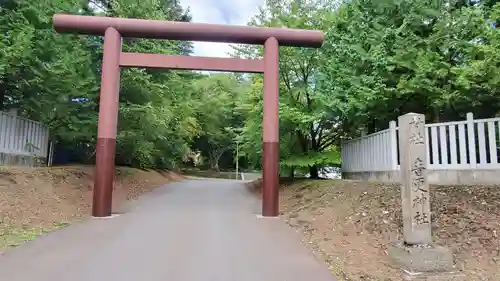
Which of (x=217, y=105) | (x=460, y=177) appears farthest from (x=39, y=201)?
(x=217, y=105)

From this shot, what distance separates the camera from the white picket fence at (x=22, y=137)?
31.1 ft

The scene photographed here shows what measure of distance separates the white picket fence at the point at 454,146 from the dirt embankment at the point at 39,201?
24.4 ft

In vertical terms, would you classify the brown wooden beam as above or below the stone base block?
above

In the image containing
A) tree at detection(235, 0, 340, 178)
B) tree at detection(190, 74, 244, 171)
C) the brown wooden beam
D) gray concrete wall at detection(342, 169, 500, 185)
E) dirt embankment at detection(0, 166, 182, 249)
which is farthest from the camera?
tree at detection(190, 74, 244, 171)

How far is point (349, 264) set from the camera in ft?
16.6

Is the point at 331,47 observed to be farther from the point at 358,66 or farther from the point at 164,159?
the point at 164,159

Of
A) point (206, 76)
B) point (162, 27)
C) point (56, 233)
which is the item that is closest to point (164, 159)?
point (206, 76)

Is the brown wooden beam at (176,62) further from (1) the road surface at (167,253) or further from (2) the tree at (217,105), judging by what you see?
(2) the tree at (217,105)

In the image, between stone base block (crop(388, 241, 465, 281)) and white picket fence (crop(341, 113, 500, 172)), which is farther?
white picket fence (crop(341, 113, 500, 172))

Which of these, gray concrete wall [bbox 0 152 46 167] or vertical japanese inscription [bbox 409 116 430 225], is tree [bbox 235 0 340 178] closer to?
vertical japanese inscription [bbox 409 116 430 225]

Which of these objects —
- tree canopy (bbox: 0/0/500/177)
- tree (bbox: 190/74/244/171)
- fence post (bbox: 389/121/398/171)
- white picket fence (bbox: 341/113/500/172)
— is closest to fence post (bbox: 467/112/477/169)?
white picket fence (bbox: 341/113/500/172)

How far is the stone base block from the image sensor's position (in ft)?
15.3

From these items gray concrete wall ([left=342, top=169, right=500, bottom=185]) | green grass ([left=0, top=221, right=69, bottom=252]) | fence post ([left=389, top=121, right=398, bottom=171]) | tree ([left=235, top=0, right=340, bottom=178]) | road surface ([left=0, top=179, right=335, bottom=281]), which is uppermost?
tree ([left=235, top=0, right=340, bottom=178])

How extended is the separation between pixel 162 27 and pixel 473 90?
7.72 m
